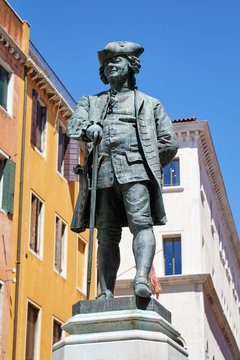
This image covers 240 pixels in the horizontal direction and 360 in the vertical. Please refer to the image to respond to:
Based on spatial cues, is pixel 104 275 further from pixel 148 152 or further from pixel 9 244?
pixel 9 244

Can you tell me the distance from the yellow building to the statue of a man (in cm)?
1621

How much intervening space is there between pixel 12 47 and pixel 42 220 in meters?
5.75

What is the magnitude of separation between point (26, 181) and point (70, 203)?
447 centimetres

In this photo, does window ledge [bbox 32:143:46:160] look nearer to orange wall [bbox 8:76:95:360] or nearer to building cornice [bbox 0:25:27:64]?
orange wall [bbox 8:76:95:360]

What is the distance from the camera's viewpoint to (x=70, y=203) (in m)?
31.3

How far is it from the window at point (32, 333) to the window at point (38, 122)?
561 centimetres

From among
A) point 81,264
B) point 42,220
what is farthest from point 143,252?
point 81,264

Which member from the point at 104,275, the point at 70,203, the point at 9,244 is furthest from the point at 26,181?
the point at 104,275

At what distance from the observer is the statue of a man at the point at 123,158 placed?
347 inches

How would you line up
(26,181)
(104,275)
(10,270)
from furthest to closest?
(26,181), (10,270), (104,275)

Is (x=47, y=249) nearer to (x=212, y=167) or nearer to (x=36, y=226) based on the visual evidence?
(x=36, y=226)

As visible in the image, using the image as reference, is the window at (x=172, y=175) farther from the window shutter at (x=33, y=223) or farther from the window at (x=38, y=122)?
the window shutter at (x=33, y=223)

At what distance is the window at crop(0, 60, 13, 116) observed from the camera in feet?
86.8

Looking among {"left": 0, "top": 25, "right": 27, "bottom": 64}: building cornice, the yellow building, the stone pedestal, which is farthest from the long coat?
{"left": 0, "top": 25, "right": 27, "bottom": 64}: building cornice
